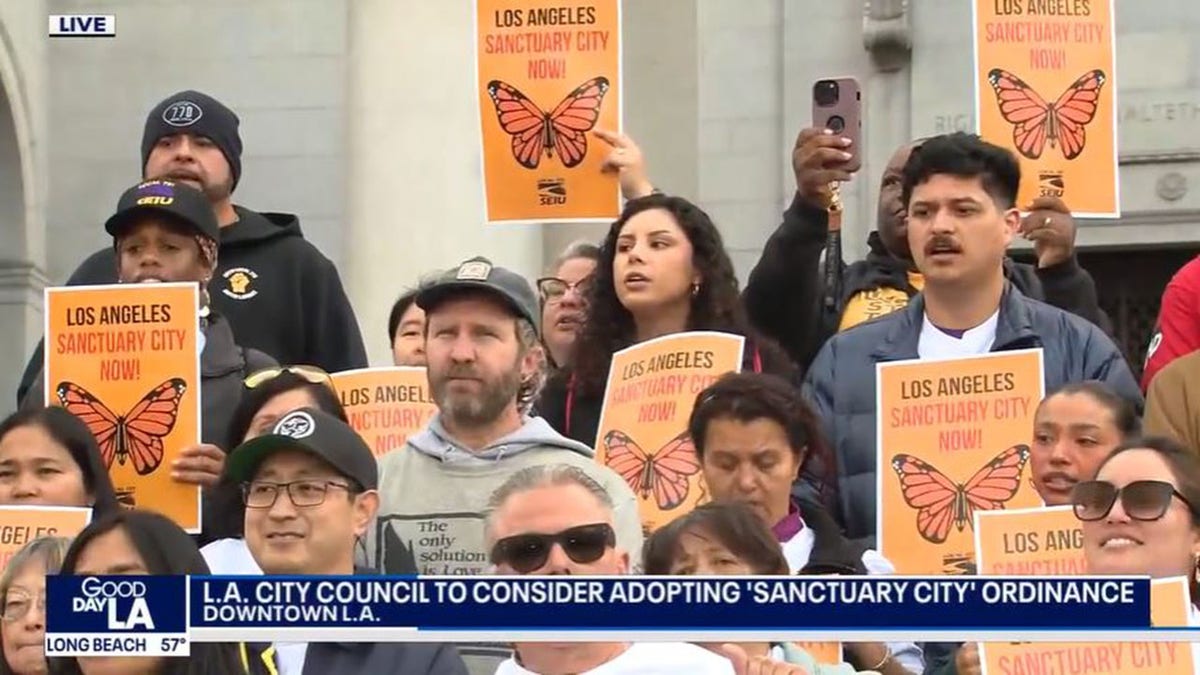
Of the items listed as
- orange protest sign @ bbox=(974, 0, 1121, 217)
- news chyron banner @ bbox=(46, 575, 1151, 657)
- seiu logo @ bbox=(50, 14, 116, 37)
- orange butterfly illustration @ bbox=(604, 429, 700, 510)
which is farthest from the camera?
seiu logo @ bbox=(50, 14, 116, 37)

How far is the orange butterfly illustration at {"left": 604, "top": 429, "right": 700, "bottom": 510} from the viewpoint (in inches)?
285

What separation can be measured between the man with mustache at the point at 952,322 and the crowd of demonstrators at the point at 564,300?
1203mm

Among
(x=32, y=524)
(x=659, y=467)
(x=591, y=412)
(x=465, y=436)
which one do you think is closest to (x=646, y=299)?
(x=591, y=412)

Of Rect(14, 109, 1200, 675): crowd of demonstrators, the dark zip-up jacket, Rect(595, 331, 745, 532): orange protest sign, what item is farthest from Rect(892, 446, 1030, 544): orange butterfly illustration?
the dark zip-up jacket

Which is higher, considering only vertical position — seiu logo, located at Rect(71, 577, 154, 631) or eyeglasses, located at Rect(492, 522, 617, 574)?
eyeglasses, located at Rect(492, 522, 617, 574)

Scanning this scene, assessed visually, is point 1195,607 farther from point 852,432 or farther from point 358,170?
point 358,170

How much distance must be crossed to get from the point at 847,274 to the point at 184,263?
1.94 m

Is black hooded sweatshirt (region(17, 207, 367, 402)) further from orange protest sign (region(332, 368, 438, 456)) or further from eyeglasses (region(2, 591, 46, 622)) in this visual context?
eyeglasses (region(2, 591, 46, 622))

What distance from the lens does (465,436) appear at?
693 centimetres

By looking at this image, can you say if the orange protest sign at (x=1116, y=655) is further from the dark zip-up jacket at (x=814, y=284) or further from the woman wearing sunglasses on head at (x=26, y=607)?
the dark zip-up jacket at (x=814, y=284)

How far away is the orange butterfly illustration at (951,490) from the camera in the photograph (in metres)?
7.01

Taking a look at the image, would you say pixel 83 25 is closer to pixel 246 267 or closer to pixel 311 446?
pixel 246 267

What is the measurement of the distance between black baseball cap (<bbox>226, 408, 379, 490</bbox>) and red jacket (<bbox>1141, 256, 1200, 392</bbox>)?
8.36ft

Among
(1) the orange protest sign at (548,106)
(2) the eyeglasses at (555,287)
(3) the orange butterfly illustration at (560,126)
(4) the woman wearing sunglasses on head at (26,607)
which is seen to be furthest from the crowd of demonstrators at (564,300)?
(4) the woman wearing sunglasses on head at (26,607)
